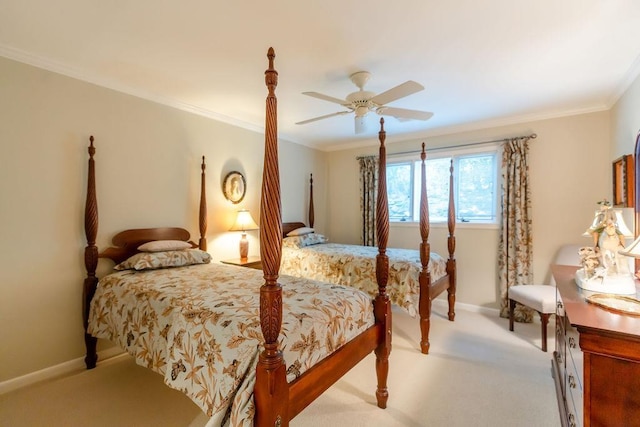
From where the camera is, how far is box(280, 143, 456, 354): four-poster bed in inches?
117

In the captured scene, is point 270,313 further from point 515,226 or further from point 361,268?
point 515,226

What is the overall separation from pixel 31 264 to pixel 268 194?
2372mm

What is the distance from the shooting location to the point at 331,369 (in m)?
1.63

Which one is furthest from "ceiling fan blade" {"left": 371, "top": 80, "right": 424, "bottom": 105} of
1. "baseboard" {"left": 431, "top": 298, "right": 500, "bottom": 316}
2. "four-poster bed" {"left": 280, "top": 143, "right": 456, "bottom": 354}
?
"baseboard" {"left": 431, "top": 298, "right": 500, "bottom": 316}

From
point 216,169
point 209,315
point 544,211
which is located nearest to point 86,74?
point 216,169

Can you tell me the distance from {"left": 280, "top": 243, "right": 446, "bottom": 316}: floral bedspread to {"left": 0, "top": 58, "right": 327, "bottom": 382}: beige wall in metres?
1.48

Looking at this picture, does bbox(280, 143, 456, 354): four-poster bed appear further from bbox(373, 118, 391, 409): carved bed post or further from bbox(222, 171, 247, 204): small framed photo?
bbox(222, 171, 247, 204): small framed photo

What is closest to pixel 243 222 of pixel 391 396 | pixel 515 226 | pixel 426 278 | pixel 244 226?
pixel 244 226

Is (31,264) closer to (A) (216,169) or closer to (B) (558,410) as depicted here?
(A) (216,169)

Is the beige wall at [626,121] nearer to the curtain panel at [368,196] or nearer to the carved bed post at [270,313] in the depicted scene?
the curtain panel at [368,196]

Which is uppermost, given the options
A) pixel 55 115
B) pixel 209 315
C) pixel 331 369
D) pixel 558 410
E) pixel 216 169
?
pixel 55 115

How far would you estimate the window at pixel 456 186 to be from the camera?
13.1ft

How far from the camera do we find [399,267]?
10.3 ft

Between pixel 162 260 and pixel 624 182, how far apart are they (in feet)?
13.6
